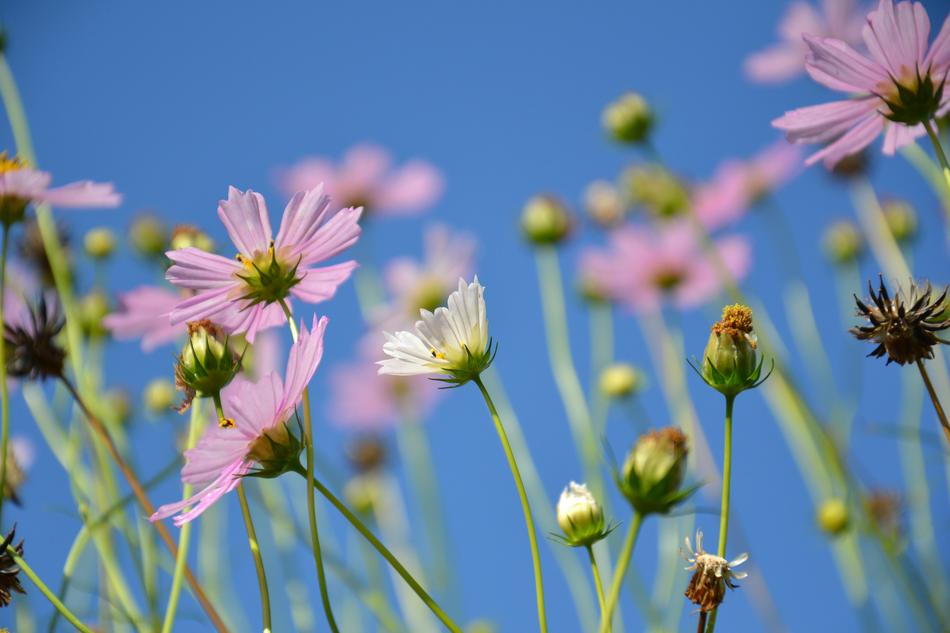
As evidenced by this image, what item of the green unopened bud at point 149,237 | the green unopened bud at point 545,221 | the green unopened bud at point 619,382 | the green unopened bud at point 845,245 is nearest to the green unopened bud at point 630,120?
the green unopened bud at point 545,221

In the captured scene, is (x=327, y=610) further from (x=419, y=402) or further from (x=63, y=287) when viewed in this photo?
(x=419, y=402)

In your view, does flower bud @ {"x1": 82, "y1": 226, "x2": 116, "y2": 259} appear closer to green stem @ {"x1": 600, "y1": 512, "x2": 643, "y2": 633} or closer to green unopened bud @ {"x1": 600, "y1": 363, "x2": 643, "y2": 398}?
green unopened bud @ {"x1": 600, "y1": 363, "x2": 643, "y2": 398}

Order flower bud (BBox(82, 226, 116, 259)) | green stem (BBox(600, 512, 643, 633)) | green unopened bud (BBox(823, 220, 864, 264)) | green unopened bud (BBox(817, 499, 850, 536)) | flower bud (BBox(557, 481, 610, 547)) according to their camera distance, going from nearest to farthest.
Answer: green stem (BBox(600, 512, 643, 633)), flower bud (BBox(557, 481, 610, 547)), green unopened bud (BBox(817, 499, 850, 536)), flower bud (BBox(82, 226, 116, 259)), green unopened bud (BBox(823, 220, 864, 264))

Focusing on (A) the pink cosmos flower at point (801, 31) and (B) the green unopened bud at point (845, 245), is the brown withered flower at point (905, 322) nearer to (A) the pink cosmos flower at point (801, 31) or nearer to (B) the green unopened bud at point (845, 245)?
(A) the pink cosmos flower at point (801, 31)

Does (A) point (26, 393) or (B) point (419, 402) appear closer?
(A) point (26, 393)

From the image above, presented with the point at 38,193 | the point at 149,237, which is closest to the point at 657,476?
the point at 38,193

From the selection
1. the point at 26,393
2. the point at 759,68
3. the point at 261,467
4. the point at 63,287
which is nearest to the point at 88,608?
the point at 26,393

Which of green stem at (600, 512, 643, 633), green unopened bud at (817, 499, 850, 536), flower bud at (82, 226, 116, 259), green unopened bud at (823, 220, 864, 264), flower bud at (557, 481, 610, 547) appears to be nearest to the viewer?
green stem at (600, 512, 643, 633)

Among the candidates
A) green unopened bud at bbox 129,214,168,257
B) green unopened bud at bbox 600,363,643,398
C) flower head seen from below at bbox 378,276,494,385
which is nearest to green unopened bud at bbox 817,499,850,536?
green unopened bud at bbox 600,363,643,398
